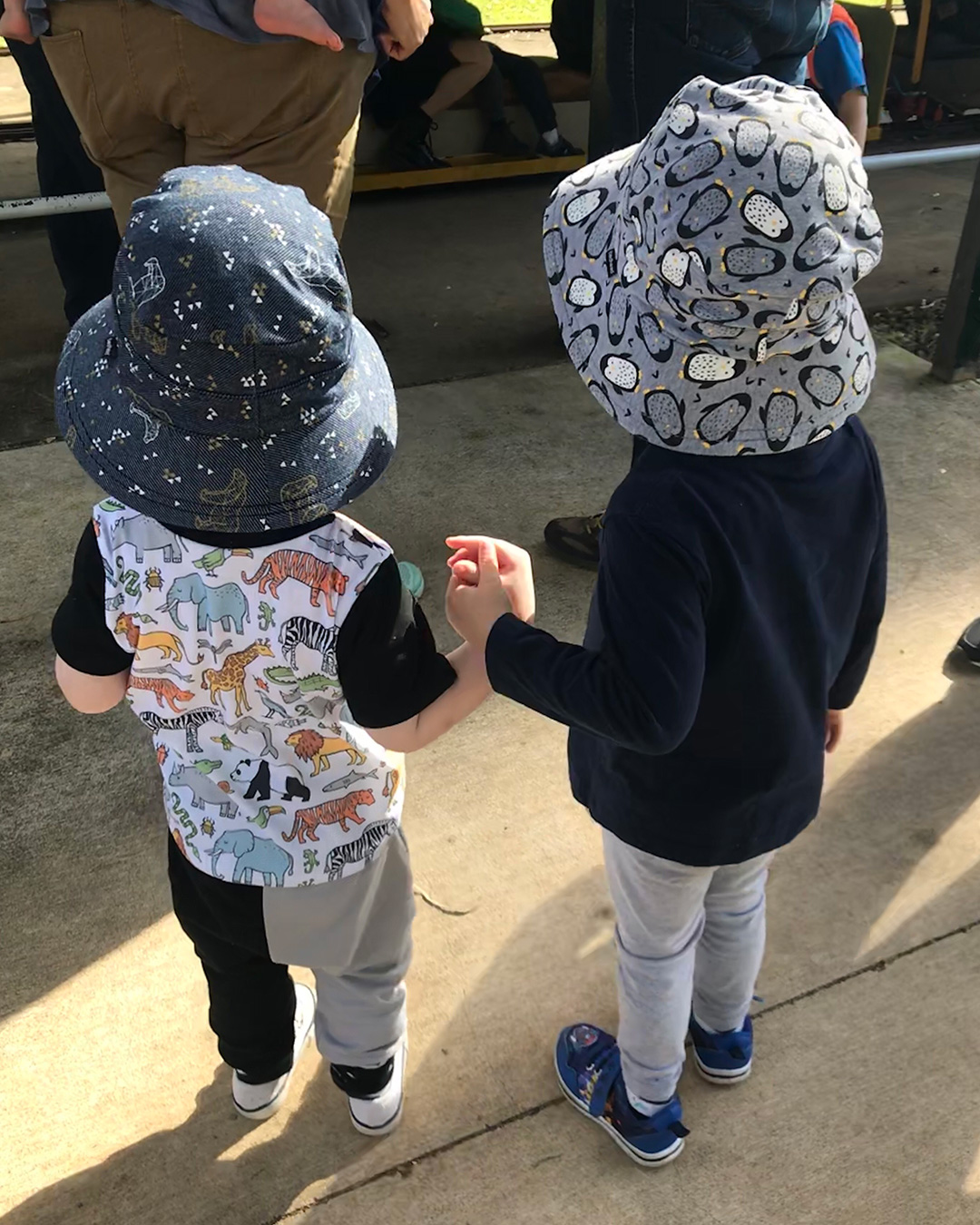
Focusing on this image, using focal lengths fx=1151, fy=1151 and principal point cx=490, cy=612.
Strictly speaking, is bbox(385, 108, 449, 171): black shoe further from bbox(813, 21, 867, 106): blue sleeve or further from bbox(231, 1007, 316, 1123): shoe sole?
bbox(231, 1007, 316, 1123): shoe sole

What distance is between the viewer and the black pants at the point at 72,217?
3.38 meters

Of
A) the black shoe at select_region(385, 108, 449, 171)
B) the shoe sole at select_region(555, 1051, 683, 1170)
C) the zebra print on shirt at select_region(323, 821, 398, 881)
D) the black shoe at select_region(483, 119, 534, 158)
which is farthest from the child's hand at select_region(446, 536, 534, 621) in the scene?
the black shoe at select_region(483, 119, 534, 158)

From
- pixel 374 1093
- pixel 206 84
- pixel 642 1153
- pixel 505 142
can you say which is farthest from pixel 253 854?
pixel 505 142

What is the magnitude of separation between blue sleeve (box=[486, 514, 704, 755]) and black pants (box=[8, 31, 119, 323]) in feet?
8.72

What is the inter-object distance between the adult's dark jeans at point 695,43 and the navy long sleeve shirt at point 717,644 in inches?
61.3

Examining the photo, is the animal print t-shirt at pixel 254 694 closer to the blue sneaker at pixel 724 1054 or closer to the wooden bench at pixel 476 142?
the blue sneaker at pixel 724 1054

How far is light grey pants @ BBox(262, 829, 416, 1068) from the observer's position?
59.8 inches

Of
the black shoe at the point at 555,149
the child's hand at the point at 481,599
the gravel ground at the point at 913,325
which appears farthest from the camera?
the black shoe at the point at 555,149

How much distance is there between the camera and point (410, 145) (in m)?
6.29

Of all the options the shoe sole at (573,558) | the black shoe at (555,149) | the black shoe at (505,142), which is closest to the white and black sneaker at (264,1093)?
the shoe sole at (573,558)

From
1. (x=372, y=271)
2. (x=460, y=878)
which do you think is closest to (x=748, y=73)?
(x=460, y=878)

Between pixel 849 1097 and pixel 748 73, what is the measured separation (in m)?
2.16

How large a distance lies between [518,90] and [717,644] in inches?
246

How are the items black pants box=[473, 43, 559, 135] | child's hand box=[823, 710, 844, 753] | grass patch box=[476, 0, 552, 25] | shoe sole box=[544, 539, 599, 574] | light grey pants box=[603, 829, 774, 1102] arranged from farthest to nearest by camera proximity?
grass patch box=[476, 0, 552, 25] < black pants box=[473, 43, 559, 135] < shoe sole box=[544, 539, 599, 574] < child's hand box=[823, 710, 844, 753] < light grey pants box=[603, 829, 774, 1102]
